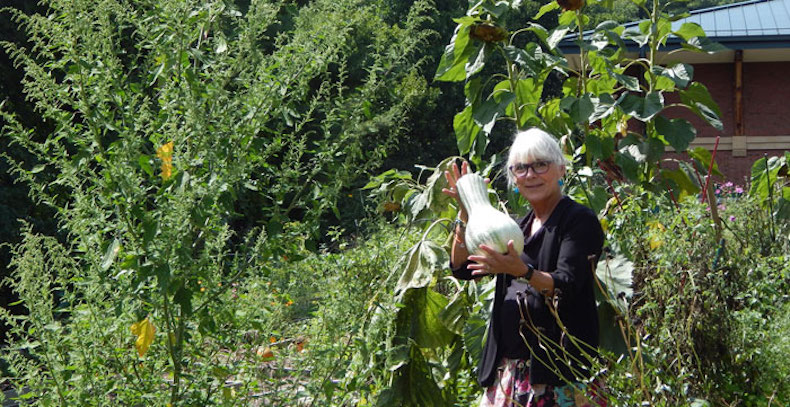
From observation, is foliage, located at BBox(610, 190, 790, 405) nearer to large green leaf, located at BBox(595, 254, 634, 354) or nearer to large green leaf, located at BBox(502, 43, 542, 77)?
large green leaf, located at BBox(595, 254, 634, 354)

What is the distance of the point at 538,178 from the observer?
2568 mm

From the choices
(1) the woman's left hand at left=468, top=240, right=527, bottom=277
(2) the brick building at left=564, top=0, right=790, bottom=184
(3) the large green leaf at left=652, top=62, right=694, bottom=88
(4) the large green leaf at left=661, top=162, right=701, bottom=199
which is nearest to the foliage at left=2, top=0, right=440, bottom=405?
(1) the woman's left hand at left=468, top=240, right=527, bottom=277

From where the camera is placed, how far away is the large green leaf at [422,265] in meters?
3.24

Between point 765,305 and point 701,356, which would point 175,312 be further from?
point 765,305

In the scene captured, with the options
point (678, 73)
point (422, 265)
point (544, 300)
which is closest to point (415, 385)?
point (422, 265)

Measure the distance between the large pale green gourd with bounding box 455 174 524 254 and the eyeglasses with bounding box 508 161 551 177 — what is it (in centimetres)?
14

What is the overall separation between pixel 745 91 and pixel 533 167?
36.9 feet

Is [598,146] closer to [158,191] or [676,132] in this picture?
[676,132]

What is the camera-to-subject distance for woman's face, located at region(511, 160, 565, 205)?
2564 millimetres

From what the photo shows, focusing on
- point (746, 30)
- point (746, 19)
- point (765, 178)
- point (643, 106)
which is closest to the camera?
point (643, 106)

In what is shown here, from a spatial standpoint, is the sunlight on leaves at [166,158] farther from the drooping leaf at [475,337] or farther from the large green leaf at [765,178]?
the large green leaf at [765,178]

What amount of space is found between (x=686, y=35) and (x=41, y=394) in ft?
9.63

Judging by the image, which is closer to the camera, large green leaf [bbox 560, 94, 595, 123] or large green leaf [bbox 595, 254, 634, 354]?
large green leaf [bbox 595, 254, 634, 354]

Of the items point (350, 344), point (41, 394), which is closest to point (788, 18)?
point (350, 344)
